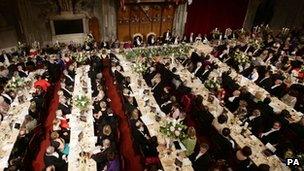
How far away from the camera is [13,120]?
896cm

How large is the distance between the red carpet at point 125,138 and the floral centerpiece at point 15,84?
3469 millimetres

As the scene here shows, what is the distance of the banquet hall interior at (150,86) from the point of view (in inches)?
306

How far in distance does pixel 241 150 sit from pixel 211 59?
7.26m

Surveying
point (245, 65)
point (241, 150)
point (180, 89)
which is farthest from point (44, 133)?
point (245, 65)

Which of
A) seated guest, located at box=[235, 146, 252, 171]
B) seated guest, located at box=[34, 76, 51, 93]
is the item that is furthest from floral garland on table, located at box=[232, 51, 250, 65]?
seated guest, located at box=[34, 76, 51, 93]

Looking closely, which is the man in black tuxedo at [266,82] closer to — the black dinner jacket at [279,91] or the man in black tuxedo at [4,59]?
the black dinner jacket at [279,91]

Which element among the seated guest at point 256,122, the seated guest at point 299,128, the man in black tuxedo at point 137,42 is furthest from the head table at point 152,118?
the seated guest at point 299,128

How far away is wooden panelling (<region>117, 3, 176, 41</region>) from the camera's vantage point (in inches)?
641

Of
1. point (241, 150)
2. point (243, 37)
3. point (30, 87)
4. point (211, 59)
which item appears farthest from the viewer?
point (243, 37)

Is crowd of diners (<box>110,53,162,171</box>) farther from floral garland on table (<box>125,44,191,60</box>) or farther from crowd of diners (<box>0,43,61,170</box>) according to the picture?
floral garland on table (<box>125,44,191,60</box>)

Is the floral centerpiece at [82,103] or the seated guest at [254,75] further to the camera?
the seated guest at [254,75]

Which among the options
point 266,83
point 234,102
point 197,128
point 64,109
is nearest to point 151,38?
point 266,83

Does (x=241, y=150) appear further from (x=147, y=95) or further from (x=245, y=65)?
(x=245, y=65)

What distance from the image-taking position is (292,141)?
8227mm
